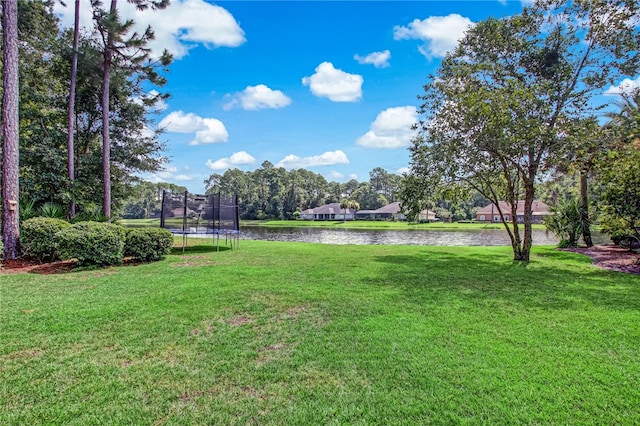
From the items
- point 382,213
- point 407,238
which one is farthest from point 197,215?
point 382,213

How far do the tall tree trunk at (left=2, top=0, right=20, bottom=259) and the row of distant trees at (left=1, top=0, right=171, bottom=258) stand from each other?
2555 millimetres

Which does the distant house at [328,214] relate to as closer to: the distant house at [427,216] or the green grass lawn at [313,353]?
the distant house at [427,216]

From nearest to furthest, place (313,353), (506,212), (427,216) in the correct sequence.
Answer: (313,353) → (427,216) → (506,212)

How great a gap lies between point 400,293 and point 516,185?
27.5 ft

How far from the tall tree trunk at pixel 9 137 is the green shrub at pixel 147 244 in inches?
99.1

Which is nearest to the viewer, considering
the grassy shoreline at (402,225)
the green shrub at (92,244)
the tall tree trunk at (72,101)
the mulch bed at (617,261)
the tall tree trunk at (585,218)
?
the green shrub at (92,244)

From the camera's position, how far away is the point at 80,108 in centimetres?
1406

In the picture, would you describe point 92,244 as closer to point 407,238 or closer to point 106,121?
point 106,121

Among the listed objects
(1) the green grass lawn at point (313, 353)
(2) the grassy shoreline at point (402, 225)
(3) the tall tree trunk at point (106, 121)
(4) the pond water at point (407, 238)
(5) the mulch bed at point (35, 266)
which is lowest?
(4) the pond water at point (407, 238)

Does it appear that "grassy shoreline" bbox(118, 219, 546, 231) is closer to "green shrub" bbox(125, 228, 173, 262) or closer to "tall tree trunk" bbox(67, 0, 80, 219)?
"tall tree trunk" bbox(67, 0, 80, 219)

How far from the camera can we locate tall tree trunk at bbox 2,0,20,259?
25.4ft

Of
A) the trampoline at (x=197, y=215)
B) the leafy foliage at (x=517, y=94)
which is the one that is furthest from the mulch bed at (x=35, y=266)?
the leafy foliage at (x=517, y=94)

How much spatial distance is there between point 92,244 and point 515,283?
→ 8.84 metres

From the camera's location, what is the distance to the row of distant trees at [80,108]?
11.6 meters
